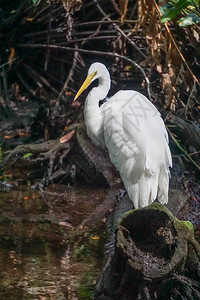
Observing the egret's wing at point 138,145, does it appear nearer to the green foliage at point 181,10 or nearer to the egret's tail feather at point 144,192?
the egret's tail feather at point 144,192

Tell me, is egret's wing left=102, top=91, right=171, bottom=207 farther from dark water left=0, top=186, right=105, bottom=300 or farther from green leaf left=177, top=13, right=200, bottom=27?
green leaf left=177, top=13, right=200, bottom=27

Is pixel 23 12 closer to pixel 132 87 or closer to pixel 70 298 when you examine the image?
pixel 132 87

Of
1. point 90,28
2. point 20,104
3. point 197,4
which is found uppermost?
point 197,4

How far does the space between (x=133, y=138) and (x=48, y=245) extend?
1251 millimetres

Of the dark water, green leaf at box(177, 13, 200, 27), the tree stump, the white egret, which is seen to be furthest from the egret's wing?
the tree stump

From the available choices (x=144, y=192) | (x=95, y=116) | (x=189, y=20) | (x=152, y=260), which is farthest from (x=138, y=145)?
(x=152, y=260)

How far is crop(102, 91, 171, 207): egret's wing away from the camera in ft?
19.6

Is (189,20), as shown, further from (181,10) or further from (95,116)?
(95,116)

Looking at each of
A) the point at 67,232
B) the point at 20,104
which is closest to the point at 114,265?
the point at 67,232

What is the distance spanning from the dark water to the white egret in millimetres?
567

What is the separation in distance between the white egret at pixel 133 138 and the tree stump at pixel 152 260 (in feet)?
4.70

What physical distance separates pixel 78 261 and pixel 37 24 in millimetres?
4533

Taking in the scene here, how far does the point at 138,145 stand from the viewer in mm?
6152

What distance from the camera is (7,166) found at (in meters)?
7.53
